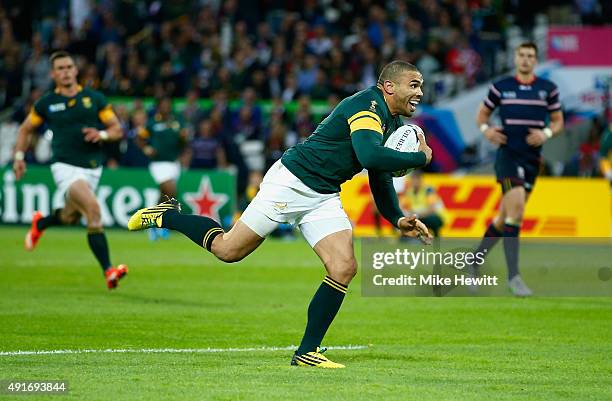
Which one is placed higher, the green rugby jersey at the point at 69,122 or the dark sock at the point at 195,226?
the dark sock at the point at 195,226

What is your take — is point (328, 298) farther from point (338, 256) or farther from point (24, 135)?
point (24, 135)

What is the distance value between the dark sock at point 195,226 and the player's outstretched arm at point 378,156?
1.69m

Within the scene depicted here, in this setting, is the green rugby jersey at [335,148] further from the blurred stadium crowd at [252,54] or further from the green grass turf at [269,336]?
the blurred stadium crowd at [252,54]

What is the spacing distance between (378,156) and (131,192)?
18.4 m

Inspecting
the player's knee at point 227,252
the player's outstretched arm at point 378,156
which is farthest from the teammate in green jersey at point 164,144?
the player's outstretched arm at point 378,156

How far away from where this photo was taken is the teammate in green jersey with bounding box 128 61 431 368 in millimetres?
9516

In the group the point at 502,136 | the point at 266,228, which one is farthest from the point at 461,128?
A: the point at 266,228

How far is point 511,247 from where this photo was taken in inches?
611

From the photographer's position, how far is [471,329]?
41.5ft

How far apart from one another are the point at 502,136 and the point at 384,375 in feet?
22.9

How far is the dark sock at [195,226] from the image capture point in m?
10.5

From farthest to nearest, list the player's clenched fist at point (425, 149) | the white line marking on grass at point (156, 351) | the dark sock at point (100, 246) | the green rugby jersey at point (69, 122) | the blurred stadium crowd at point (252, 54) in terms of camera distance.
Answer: the blurred stadium crowd at point (252, 54)
the green rugby jersey at point (69, 122)
the dark sock at point (100, 246)
the white line marking on grass at point (156, 351)
the player's clenched fist at point (425, 149)

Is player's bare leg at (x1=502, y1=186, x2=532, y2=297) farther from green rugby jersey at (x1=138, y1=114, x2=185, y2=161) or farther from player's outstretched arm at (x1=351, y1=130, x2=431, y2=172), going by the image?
green rugby jersey at (x1=138, y1=114, x2=185, y2=161)

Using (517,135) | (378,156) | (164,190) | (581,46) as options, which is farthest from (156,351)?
(581,46)
